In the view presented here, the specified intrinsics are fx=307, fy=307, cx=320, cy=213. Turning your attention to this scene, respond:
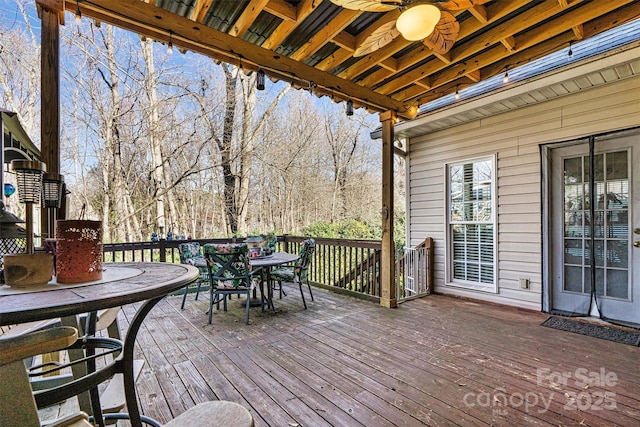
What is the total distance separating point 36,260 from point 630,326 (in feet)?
16.6

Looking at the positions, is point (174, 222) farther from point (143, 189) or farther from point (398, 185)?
point (398, 185)

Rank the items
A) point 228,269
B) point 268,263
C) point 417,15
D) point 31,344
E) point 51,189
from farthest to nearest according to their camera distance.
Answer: point 268,263 < point 228,269 < point 417,15 < point 51,189 < point 31,344

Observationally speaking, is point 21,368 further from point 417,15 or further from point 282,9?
point 282,9

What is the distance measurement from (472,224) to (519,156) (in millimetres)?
1161

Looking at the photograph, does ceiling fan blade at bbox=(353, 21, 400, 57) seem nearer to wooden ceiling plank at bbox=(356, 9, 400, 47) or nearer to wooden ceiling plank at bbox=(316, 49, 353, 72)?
wooden ceiling plank at bbox=(356, 9, 400, 47)

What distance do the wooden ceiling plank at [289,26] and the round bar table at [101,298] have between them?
6.99 ft

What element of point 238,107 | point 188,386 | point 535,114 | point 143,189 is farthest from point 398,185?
point 188,386

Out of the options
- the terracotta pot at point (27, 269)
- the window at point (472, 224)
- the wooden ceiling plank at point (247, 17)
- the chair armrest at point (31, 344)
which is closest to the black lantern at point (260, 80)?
the wooden ceiling plank at point (247, 17)

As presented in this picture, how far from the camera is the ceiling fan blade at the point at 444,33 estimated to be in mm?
2162

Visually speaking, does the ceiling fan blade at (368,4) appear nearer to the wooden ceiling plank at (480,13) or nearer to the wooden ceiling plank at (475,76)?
the wooden ceiling plank at (480,13)

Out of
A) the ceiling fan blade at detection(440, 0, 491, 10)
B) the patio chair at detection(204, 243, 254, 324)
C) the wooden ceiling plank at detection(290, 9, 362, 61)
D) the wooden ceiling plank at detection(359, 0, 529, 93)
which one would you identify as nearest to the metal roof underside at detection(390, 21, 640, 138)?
the wooden ceiling plank at detection(359, 0, 529, 93)

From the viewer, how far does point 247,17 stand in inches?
99.7

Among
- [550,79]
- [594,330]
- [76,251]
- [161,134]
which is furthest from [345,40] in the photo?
[161,134]

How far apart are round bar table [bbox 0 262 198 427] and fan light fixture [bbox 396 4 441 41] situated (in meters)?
1.97
